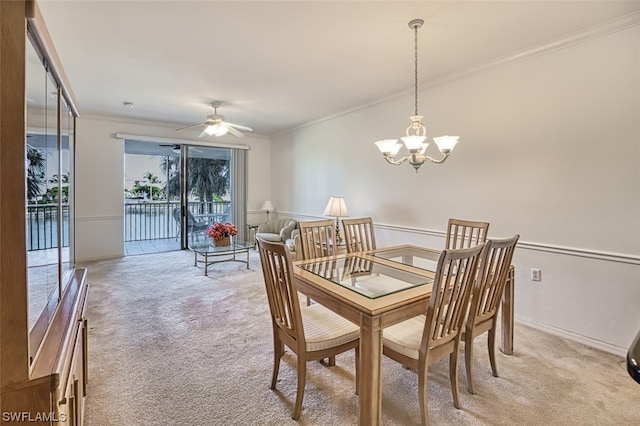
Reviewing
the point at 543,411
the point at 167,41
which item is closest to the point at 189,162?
the point at 167,41

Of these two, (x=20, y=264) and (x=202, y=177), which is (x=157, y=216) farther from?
(x=20, y=264)

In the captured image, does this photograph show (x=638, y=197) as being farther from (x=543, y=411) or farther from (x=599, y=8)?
(x=543, y=411)

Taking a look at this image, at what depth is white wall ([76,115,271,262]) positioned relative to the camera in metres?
5.43

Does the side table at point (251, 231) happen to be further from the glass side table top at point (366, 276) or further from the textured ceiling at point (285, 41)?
the glass side table top at point (366, 276)

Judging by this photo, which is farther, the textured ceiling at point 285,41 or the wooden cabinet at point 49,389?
the textured ceiling at point 285,41

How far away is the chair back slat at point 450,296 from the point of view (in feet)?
5.18

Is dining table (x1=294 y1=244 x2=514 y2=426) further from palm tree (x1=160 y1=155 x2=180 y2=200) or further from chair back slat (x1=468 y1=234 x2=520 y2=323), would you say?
palm tree (x1=160 y1=155 x2=180 y2=200)

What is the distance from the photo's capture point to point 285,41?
273cm

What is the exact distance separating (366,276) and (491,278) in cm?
81

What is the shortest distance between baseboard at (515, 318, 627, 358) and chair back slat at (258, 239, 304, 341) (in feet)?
8.22

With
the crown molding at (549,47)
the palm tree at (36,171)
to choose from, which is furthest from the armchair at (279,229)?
the palm tree at (36,171)

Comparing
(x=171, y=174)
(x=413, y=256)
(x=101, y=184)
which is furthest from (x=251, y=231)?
(x=413, y=256)

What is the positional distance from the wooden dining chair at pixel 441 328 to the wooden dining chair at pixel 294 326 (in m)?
0.29

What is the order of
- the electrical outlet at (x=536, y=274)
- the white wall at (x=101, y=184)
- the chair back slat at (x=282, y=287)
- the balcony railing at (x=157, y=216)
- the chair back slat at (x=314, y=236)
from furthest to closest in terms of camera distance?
the balcony railing at (x=157, y=216) → the white wall at (x=101, y=184) → the electrical outlet at (x=536, y=274) → the chair back slat at (x=314, y=236) → the chair back slat at (x=282, y=287)
